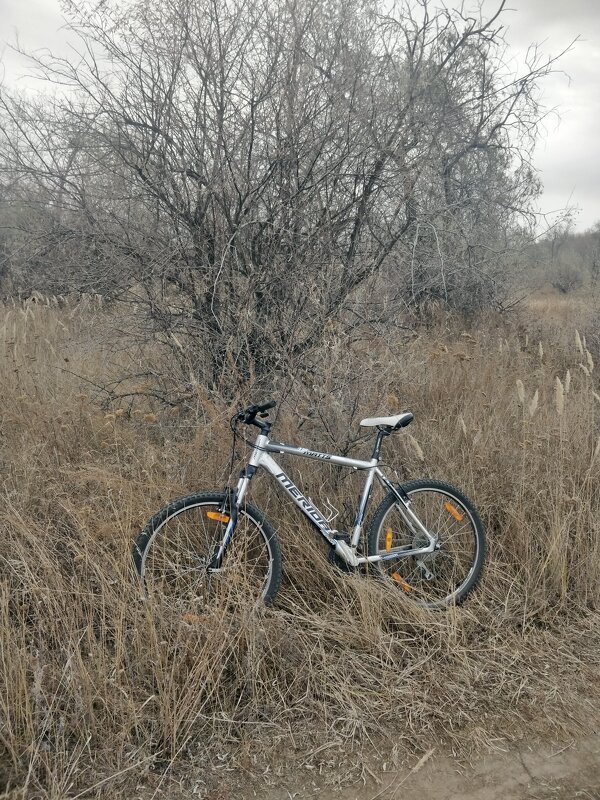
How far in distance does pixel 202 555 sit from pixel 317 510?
67 cm

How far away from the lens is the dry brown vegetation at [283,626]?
239 cm

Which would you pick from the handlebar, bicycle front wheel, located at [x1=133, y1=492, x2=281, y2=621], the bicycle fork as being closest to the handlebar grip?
the handlebar

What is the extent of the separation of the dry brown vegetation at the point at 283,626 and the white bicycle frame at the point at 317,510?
177 millimetres

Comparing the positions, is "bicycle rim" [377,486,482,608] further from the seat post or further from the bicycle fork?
the bicycle fork

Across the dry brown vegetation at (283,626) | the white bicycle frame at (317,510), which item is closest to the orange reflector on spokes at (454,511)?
the white bicycle frame at (317,510)

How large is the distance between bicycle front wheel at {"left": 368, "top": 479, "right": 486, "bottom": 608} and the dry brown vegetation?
16 cm

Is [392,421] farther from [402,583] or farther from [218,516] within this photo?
[218,516]

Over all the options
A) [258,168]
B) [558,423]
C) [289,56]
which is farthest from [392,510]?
[289,56]

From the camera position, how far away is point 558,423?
4730 mm

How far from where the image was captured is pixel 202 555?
11.0ft

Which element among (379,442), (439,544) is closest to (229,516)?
(379,442)

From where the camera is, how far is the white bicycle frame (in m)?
3.16

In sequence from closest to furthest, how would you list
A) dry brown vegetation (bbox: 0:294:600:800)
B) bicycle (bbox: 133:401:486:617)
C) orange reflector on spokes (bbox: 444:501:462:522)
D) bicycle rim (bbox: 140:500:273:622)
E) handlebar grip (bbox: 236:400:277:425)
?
dry brown vegetation (bbox: 0:294:600:800) → bicycle rim (bbox: 140:500:273:622) → bicycle (bbox: 133:401:486:617) → handlebar grip (bbox: 236:400:277:425) → orange reflector on spokes (bbox: 444:501:462:522)

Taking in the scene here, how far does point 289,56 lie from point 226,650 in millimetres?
4234
